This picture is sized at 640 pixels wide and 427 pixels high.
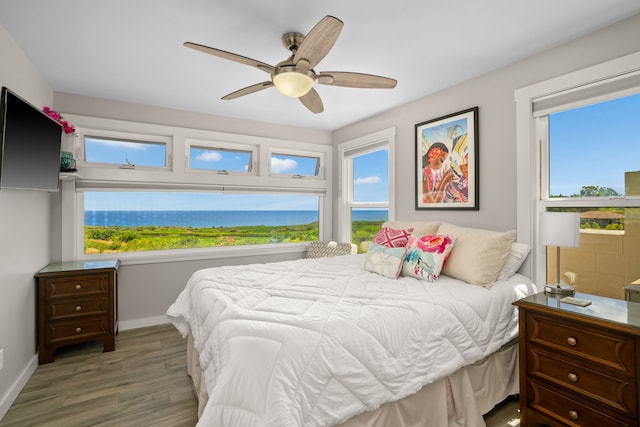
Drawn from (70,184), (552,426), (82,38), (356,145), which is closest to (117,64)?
(82,38)

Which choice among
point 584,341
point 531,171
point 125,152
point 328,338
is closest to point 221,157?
point 125,152

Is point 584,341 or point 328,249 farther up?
point 328,249

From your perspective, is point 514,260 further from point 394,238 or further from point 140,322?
point 140,322

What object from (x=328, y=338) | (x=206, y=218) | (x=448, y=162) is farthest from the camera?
(x=206, y=218)

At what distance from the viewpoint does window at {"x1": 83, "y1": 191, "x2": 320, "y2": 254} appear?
345cm

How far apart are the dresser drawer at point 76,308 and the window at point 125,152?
147cm

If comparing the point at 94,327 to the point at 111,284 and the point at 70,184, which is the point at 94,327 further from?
the point at 70,184

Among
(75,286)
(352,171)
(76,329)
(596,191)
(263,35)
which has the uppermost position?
(263,35)

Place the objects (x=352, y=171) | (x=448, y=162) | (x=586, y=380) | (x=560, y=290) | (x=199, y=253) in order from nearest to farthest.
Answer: (x=586, y=380) → (x=560, y=290) → (x=448, y=162) → (x=199, y=253) → (x=352, y=171)

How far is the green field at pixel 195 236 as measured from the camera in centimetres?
344

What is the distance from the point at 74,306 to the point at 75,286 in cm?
18

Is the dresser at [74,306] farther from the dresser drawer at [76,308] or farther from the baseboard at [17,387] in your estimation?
the baseboard at [17,387]

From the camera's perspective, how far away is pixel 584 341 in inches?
62.1

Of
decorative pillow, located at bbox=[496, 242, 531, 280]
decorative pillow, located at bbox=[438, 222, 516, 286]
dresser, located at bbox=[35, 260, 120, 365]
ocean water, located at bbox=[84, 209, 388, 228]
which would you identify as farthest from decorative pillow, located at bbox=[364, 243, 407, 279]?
dresser, located at bbox=[35, 260, 120, 365]
